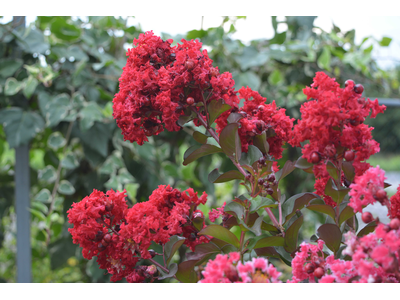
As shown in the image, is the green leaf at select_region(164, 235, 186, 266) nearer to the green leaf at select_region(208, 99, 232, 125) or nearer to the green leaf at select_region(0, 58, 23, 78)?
the green leaf at select_region(208, 99, 232, 125)

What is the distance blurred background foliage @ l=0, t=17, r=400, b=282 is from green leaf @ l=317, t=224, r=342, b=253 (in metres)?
0.83

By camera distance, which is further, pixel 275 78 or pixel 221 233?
pixel 275 78

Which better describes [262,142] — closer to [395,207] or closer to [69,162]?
[395,207]

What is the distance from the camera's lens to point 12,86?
1.16 metres

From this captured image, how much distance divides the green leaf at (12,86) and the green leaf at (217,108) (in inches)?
37.4

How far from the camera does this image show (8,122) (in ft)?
3.79

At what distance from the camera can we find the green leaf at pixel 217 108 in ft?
1.54

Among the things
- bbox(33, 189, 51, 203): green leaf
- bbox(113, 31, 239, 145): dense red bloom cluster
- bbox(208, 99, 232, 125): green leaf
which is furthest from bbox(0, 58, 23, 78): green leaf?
bbox(208, 99, 232, 125): green leaf

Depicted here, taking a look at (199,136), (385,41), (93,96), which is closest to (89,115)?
(93,96)

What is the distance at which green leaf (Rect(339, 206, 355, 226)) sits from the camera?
0.43 meters

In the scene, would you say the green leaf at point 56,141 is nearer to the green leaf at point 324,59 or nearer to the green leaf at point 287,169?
the green leaf at point 287,169

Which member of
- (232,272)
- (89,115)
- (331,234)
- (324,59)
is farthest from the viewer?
(324,59)

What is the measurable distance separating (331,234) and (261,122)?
18 centimetres

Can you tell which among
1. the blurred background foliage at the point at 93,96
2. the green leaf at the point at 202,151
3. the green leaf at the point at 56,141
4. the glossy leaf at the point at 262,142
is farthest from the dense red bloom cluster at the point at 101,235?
the green leaf at the point at 56,141
